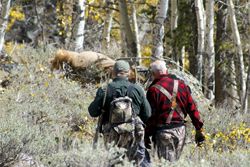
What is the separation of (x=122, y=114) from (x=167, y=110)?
680mm

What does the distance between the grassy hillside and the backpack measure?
38cm

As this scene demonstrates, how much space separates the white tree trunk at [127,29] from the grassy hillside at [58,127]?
209 cm

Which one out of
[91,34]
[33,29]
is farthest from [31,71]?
[33,29]

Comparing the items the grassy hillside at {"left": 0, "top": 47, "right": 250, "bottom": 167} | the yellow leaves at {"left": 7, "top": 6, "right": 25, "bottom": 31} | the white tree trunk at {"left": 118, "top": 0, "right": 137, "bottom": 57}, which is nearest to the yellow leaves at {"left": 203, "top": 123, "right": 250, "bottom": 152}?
the grassy hillside at {"left": 0, "top": 47, "right": 250, "bottom": 167}

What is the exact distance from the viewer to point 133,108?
256 inches

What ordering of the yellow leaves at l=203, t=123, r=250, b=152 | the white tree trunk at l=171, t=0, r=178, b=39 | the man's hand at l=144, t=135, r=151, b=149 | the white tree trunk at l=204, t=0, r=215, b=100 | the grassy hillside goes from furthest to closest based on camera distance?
the white tree trunk at l=171, t=0, r=178, b=39, the white tree trunk at l=204, t=0, r=215, b=100, the yellow leaves at l=203, t=123, r=250, b=152, the man's hand at l=144, t=135, r=151, b=149, the grassy hillside

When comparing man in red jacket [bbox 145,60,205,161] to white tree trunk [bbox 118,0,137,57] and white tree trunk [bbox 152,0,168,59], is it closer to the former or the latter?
white tree trunk [bbox 152,0,168,59]

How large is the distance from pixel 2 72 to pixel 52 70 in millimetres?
1106

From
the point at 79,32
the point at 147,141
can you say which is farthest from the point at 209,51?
the point at 147,141

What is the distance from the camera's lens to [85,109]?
413 inches

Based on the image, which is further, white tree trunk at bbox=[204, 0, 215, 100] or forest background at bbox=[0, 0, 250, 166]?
white tree trunk at bbox=[204, 0, 215, 100]

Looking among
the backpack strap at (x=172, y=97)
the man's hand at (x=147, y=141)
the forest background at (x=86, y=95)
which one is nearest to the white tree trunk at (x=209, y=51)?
the forest background at (x=86, y=95)

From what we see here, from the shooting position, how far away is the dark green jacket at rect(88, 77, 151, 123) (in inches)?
254

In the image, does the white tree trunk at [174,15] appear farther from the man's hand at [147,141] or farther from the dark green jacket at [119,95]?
the dark green jacket at [119,95]
